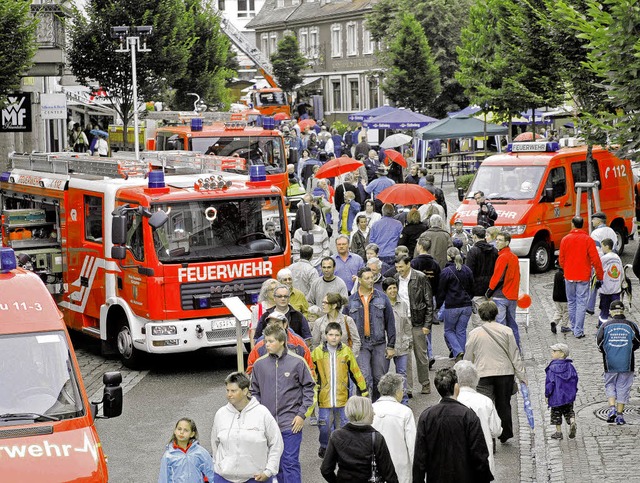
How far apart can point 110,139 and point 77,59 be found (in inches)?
107

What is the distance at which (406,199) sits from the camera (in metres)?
21.9

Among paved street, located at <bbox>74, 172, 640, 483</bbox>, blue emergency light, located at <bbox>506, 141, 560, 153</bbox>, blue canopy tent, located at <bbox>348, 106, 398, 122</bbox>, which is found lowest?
paved street, located at <bbox>74, 172, 640, 483</bbox>

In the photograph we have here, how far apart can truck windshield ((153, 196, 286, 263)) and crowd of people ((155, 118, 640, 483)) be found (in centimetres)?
97

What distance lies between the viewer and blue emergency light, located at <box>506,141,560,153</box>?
2559 centimetres

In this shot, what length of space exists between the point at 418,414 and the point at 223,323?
11.3ft

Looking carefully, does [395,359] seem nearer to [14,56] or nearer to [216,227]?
[216,227]

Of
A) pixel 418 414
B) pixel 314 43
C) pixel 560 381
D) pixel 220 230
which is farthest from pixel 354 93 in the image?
pixel 560 381

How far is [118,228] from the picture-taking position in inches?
644

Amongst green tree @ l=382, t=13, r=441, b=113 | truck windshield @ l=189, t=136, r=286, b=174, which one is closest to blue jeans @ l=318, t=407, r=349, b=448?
truck windshield @ l=189, t=136, r=286, b=174

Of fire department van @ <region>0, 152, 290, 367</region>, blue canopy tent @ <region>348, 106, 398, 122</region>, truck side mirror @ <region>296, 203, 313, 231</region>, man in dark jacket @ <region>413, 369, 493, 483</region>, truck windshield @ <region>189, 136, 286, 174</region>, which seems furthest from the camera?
blue canopy tent @ <region>348, 106, 398, 122</region>

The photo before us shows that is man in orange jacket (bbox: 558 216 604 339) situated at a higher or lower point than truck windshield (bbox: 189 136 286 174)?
lower

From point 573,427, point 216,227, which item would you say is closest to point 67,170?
point 216,227

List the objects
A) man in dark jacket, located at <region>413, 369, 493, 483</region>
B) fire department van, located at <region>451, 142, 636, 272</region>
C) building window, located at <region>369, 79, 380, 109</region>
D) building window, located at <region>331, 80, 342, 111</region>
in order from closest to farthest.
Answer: man in dark jacket, located at <region>413, 369, 493, 483</region> < fire department van, located at <region>451, 142, 636, 272</region> < building window, located at <region>369, 79, 380, 109</region> < building window, located at <region>331, 80, 342, 111</region>

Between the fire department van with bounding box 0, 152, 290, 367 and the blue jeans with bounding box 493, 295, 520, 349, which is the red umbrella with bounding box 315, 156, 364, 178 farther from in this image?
the blue jeans with bounding box 493, 295, 520, 349
